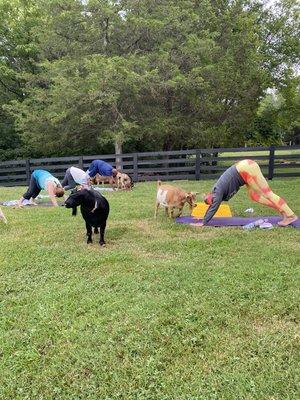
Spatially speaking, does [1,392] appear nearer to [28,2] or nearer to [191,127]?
[191,127]

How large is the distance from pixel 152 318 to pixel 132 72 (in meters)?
11.4

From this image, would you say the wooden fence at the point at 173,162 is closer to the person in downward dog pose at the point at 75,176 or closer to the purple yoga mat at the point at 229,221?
the person in downward dog pose at the point at 75,176

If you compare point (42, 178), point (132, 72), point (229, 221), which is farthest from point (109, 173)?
point (229, 221)

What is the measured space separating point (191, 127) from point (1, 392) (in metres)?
14.6

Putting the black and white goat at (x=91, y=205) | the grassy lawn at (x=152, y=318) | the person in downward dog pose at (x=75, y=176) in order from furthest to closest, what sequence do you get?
1. the person in downward dog pose at (x=75, y=176)
2. the black and white goat at (x=91, y=205)
3. the grassy lawn at (x=152, y=318)

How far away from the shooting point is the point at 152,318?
3.36 m

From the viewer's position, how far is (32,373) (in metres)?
2.77

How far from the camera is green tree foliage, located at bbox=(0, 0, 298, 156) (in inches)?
550

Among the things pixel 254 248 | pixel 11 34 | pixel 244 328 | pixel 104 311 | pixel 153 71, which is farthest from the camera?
pixel 11 34

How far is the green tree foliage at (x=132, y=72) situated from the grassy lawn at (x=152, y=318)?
947cm

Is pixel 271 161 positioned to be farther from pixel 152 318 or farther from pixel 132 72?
pixel 152 318

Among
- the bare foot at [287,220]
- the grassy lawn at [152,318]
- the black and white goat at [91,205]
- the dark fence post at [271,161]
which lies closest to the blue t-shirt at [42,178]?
the grassy lawn at [152,318]

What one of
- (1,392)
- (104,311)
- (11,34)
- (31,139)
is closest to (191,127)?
(31,139)

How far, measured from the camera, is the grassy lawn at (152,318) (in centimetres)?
260
